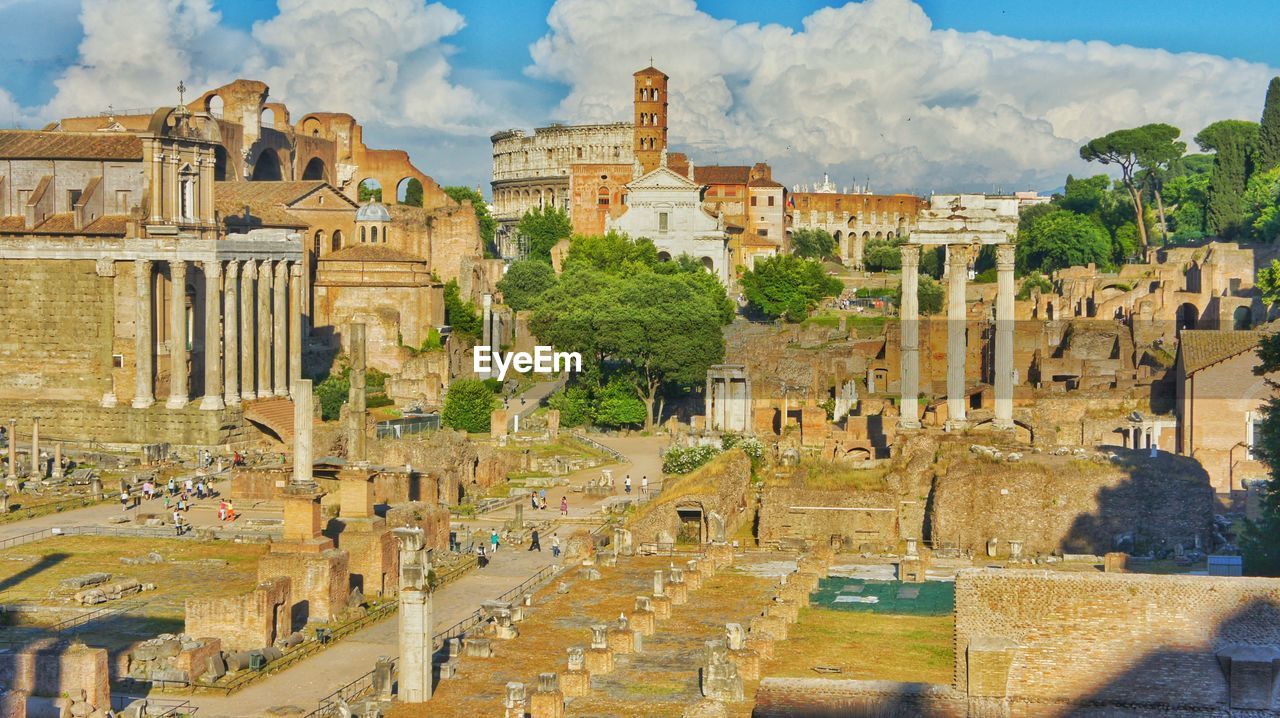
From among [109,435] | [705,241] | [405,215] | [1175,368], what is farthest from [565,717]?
[705,241]

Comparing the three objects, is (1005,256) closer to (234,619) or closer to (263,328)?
(263,328)

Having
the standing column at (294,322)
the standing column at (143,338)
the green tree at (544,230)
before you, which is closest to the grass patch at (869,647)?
the standing column at (143,338)

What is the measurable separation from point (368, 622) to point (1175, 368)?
127 feet

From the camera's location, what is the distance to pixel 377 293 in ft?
261

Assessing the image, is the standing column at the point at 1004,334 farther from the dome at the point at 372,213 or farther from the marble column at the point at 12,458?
the dome at the point at 372,213

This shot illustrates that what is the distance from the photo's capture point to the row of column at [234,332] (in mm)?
63156

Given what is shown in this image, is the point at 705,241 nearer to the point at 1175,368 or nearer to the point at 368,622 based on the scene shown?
the point at 1175,368

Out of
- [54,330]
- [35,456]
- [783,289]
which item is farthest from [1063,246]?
[35,456]

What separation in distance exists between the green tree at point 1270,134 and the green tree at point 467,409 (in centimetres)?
5561

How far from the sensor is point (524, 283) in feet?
307

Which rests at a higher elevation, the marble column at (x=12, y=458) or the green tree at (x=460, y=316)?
the green tree at (x=460, y=316)

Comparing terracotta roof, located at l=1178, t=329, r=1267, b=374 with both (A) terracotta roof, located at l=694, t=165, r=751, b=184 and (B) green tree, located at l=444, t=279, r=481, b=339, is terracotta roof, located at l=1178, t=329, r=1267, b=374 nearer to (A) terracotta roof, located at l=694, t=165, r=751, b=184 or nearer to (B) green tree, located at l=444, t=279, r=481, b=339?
(B) green tree, located at l=444, t=279, r=481, b=339

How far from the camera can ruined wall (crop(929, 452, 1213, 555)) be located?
43.8 meters

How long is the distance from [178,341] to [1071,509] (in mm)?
33255
